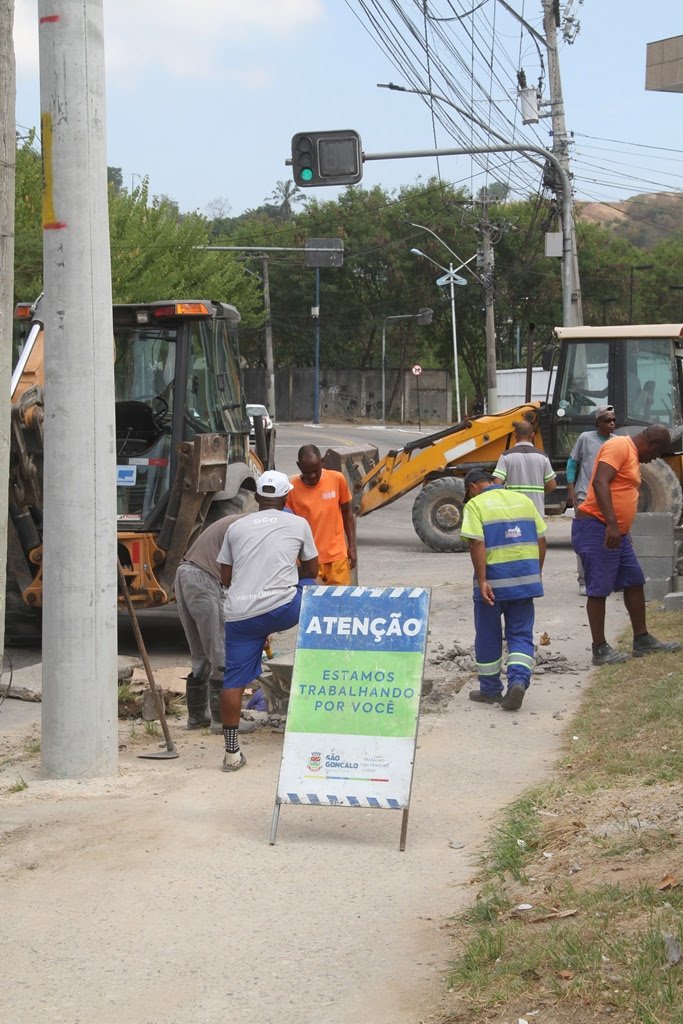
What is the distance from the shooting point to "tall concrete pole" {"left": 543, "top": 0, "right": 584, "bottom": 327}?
89.1 feet

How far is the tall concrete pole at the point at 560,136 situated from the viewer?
89.1 ft

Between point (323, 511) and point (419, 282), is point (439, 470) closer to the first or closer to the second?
point (323, 511)

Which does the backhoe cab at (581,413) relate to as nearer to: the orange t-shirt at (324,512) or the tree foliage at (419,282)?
the orange t-shirt at (324,512)

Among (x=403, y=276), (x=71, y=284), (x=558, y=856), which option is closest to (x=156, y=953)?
(x=558, y=856)

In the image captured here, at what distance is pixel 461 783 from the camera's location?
7.67 m

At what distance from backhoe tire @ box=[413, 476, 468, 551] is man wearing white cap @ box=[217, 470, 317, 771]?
11440mm

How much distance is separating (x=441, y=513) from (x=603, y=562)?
29.3 feet

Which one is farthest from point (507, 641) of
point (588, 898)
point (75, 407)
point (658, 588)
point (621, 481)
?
point (658, 588)

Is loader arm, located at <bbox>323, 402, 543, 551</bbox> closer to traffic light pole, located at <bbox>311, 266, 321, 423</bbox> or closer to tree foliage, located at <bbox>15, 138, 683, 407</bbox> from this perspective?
tree foliage, located at <bbox>15, 138, 683, 407</bbox>

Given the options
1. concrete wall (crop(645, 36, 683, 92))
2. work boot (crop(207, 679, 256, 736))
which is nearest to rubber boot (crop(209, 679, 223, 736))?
work boot (crop(207, 679, 256, 736))

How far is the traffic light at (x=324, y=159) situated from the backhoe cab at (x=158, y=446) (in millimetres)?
6646

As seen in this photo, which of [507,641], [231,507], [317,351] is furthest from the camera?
[317,351]

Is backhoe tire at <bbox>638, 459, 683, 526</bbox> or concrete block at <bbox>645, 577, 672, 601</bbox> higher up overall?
backhoe tire at <bbox>638, 459, 683, 526</bbox>

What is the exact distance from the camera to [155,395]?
12234 mm
